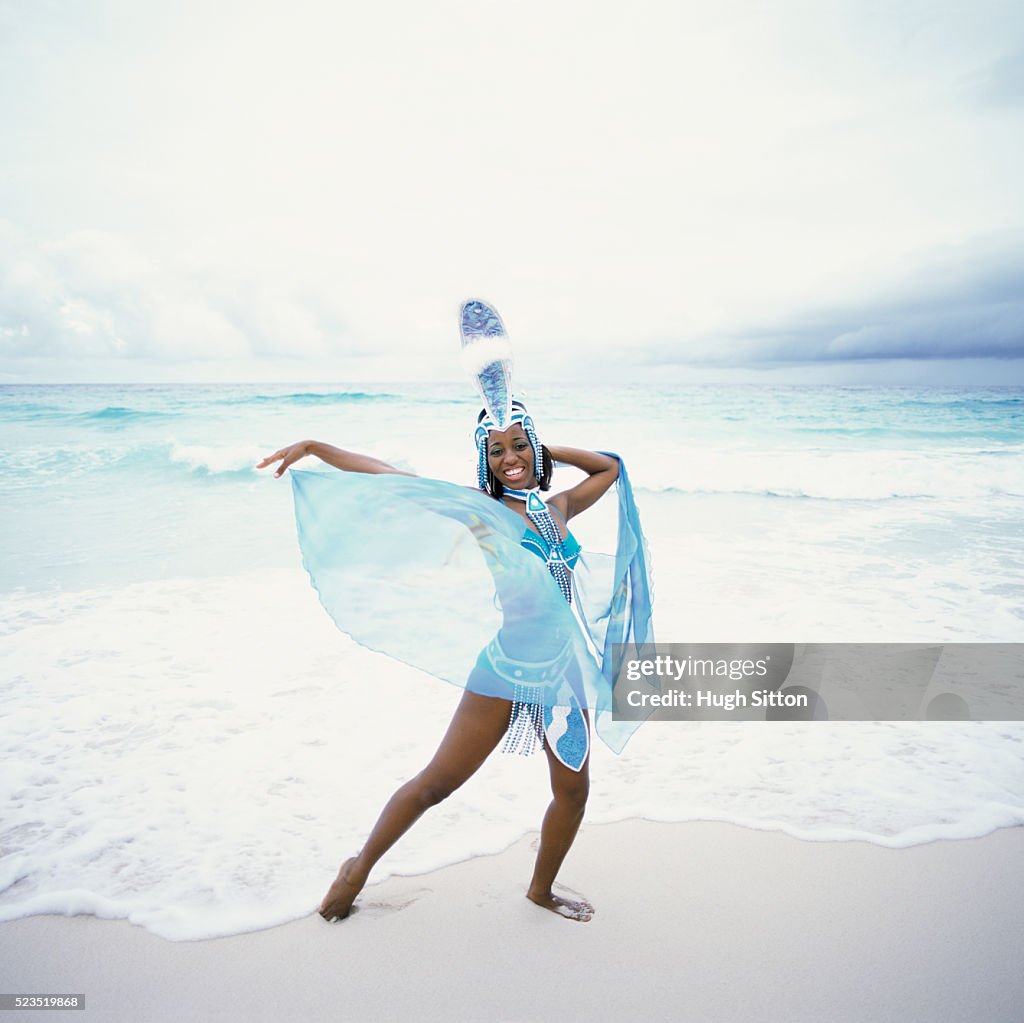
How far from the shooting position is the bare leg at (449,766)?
8.38 ft

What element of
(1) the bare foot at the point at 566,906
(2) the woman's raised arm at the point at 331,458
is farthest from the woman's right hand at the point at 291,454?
(1) the bare foot at the point at 566,906

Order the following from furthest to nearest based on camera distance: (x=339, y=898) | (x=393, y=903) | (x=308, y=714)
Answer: (x=308, y=714) → (x=393, y=903) → (x=339, y=898)

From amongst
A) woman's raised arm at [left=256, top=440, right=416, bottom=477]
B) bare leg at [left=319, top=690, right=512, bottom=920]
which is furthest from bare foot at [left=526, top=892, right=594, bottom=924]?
woman's raised arm at [left=256, top=440, right=416, bottom=477]

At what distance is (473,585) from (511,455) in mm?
489

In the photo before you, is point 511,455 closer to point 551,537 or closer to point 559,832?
point 551,537

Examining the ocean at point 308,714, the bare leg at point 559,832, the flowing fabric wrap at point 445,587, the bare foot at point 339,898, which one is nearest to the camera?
the flowing fabric wrap at point 445,587

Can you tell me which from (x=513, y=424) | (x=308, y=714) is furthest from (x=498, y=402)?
(x=308, y=714)

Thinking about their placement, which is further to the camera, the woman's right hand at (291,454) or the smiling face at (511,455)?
the smiling face at (511,455)

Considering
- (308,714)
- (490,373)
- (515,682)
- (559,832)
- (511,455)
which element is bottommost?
(308,714)

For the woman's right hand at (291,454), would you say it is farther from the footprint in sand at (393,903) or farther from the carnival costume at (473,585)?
the footprint in sand at (393,903)

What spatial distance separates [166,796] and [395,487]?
92.5 inches

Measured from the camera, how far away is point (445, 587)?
269cm

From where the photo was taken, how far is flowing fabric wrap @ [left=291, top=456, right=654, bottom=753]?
247 cm

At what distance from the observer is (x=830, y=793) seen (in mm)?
3803
